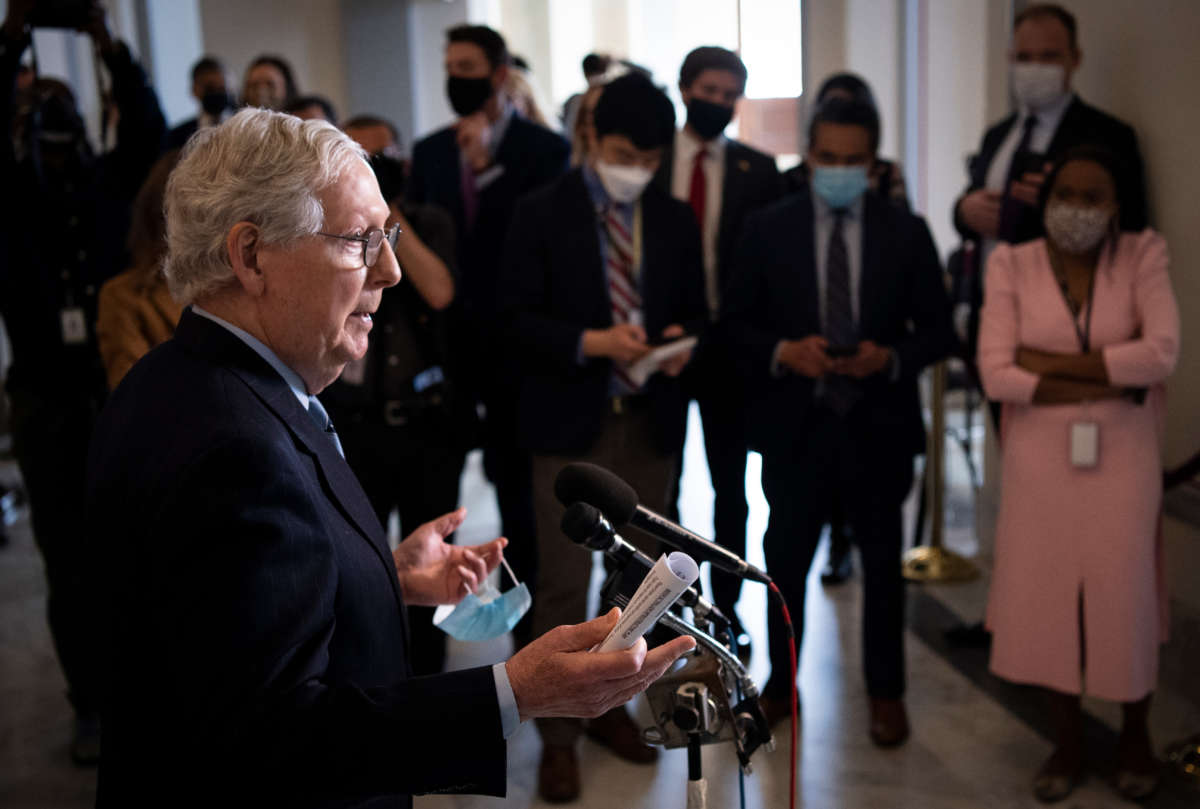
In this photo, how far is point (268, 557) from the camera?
1100 millimetres

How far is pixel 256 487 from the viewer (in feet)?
3.70

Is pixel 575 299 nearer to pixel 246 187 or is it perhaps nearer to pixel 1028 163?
pixel 246 187

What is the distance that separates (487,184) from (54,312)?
4.44 feet

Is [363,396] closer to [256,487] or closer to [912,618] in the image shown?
[256,487]

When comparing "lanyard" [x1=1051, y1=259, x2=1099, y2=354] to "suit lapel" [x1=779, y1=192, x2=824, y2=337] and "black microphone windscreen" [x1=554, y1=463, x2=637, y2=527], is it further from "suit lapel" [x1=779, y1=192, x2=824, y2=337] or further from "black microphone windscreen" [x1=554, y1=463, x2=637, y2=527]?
"black microphone windscreen" [x1=554, y1=463, x2=637, y2=527]

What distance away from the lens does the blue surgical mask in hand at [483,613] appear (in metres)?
1.60

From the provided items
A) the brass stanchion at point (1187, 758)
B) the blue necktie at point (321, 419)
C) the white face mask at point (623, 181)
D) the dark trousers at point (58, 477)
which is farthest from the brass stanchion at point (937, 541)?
the blue necktie at point (321, 419)

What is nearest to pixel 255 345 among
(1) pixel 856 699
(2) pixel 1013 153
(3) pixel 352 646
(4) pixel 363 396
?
(3) pixel 352 646

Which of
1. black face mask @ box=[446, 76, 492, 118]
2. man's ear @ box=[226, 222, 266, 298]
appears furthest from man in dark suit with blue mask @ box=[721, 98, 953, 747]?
man's ear @ box=[226, 222, 266, 298]

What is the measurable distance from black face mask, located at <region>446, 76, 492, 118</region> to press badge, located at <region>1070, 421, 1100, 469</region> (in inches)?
81.5

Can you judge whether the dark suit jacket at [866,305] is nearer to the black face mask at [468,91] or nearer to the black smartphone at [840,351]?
the black smartphone at [840,351]

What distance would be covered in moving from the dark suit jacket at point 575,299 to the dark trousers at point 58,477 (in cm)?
135

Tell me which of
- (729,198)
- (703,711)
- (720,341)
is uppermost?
(729,198)

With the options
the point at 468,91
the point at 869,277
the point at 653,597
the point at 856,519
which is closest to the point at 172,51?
the point at 468,91
